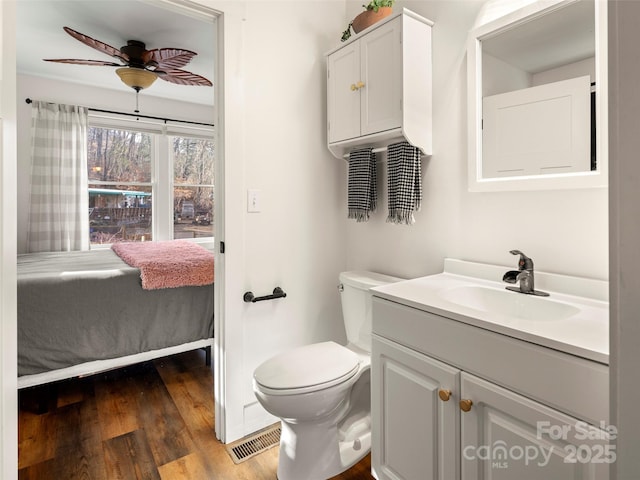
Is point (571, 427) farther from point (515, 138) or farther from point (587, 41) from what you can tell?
point (587, 41)

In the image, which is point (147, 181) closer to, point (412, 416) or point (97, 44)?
point (97, 44)

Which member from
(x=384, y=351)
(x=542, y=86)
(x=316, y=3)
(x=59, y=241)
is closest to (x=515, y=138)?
(x=542, y=86)

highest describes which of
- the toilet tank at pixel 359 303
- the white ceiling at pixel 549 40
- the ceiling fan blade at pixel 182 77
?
the ceiling fan blade at pixel 182 77

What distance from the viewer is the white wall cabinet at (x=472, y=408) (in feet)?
2.53

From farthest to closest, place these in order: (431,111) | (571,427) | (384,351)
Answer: (431,111) < (384,351) < (571,427)

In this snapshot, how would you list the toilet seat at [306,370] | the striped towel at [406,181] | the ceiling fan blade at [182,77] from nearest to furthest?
the toilet seat at [306,370], the striped towel at [406,181], the ceiling fan blade at [182,77]

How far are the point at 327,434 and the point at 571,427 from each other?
0.95m

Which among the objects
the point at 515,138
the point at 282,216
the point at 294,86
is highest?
the point at 294,86

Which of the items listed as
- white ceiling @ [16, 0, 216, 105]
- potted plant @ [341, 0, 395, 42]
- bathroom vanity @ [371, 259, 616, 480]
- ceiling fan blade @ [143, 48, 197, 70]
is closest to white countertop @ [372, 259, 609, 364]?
bathroom vanity @ [371, 259, 616, 480]

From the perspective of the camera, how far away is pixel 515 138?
1.31 m

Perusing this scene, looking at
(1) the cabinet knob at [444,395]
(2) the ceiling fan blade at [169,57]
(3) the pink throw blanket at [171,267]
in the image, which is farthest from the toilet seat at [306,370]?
(2) the ceiling fan blade at [169,57]

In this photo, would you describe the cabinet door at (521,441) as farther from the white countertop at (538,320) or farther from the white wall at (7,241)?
the white wall at (7,241)

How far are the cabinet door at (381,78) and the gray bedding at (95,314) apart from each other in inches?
62.7

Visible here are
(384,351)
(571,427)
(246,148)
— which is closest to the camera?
(571,427)
